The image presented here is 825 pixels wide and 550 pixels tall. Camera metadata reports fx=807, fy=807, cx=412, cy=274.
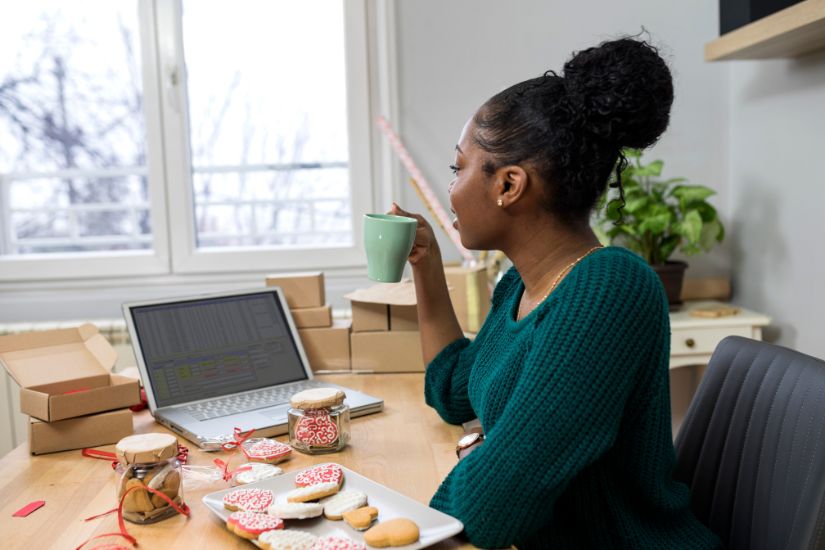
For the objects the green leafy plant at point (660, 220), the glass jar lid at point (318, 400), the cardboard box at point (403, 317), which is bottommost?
the glass jar lid at point (318, 400)

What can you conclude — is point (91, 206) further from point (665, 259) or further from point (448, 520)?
point (448, 520)

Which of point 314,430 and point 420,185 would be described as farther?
point 420,185

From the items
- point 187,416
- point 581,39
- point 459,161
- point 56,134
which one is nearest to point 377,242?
point 459,161

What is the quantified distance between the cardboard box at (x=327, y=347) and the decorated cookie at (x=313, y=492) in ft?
2.59

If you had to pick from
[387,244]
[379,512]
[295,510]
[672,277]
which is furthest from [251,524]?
[672,277]

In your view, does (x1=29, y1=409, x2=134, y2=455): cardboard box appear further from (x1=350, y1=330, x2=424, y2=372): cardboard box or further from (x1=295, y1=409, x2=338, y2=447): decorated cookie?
(x1=350, y1=330, x2=424, y2=372): cardboard box

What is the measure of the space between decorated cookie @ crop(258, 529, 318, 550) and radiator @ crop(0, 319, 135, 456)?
→ 1986 millimetres

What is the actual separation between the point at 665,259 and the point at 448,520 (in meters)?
1.93

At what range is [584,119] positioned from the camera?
3.58 feet

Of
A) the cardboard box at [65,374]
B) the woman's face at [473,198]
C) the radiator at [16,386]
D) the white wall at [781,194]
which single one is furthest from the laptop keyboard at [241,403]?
the white wall at [781,194]

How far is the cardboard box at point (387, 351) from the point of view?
1852 mm

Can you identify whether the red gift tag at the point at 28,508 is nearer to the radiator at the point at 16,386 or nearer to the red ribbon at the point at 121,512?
the red ribbon at the point at 121,512

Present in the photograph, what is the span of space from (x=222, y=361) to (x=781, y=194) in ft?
6.06

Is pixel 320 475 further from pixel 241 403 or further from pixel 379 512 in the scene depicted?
pixel 241 403
